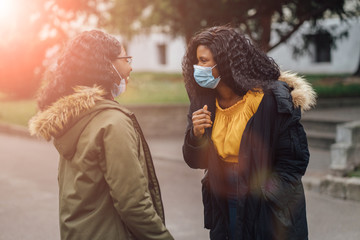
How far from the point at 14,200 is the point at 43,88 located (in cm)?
457

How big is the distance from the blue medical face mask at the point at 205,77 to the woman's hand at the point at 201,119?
183 mm

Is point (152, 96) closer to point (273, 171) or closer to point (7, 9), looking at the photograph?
point (7, 9)

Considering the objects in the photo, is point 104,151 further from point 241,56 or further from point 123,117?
point 241,56

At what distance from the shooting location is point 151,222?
2.41 meters

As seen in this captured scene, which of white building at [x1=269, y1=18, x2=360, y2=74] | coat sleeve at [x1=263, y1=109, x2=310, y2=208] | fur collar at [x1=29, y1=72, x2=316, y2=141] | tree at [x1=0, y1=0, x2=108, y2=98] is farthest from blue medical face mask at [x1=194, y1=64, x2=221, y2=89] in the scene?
white building at [x1=269, y1=18, x2=360, y2=74]

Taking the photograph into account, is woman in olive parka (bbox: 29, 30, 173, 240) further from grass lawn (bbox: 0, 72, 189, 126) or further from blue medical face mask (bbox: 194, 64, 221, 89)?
grass lawn (bbox: 0, 72, 189, 126)

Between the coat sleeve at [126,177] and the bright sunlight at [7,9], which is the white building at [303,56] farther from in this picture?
the coat sleeve at [126,177]

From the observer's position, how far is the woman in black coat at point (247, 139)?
2.71 meters

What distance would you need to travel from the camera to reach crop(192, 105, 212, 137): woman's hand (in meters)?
2.79

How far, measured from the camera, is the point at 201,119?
279cm

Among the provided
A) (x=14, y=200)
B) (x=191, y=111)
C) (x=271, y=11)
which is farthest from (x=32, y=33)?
(x=191, y=111)

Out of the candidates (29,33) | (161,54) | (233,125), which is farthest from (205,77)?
(161,54)

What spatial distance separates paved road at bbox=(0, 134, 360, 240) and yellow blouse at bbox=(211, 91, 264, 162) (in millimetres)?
2648

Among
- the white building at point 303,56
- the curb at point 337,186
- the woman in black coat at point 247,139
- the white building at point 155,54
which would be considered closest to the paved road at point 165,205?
the curb at point 337,186
